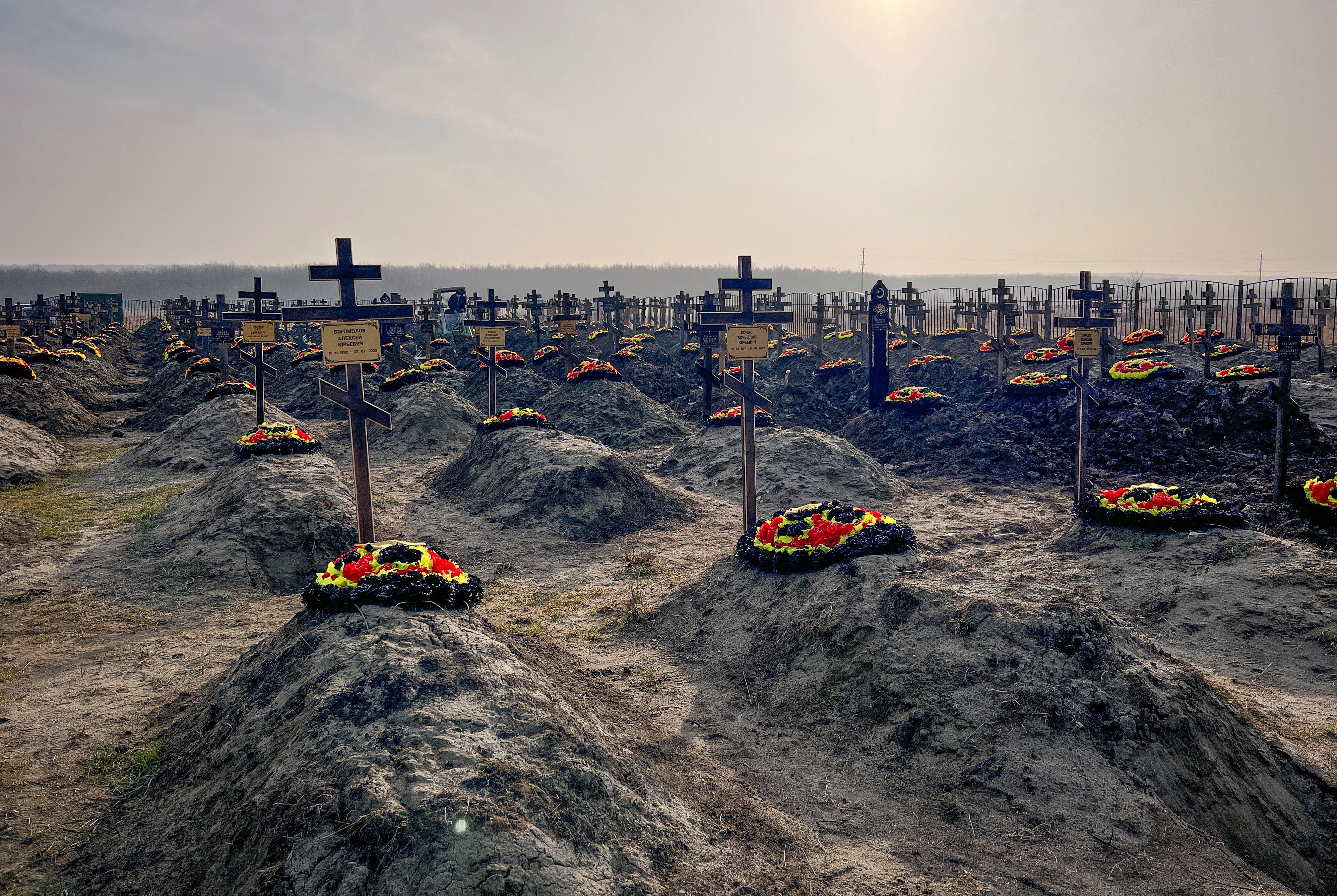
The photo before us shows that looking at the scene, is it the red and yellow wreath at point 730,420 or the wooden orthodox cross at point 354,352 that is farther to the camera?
the red and yellow wreath at point 730,420

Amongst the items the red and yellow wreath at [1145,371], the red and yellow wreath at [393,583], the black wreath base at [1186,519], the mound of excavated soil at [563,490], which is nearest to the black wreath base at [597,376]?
the mound of excavated soil at [563,490]

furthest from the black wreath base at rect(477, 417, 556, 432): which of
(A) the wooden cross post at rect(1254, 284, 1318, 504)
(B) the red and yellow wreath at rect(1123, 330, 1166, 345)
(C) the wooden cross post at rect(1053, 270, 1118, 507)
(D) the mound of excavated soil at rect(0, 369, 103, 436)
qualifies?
(B) the red and yellow wreath at rect(1123, 330, 1166, 345)

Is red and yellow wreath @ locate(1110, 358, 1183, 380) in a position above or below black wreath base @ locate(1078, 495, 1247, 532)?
above

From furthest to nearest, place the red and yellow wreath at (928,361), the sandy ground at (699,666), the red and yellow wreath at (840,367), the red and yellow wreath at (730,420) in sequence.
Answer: the red and yellow wreath at (840,367) → the red and yellow wreath at (928,361) → the red and yellow wreath at (730,420) → the sandy ground at (699,666)

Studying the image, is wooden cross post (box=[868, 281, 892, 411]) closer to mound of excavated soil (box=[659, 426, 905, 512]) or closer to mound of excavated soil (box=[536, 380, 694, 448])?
mound of excavated soil (box=[659, 426, 905, 512])

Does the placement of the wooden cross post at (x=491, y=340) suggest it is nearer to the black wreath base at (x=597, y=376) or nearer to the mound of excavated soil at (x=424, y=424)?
the mound of excavated soil at (x=424, y=424)

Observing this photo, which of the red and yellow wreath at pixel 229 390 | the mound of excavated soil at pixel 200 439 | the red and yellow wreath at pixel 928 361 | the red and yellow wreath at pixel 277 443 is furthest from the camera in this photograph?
the red and yellow wreath at pixel 928 361

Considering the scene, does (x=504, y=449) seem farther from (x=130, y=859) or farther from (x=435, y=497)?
(x=130, y=859)

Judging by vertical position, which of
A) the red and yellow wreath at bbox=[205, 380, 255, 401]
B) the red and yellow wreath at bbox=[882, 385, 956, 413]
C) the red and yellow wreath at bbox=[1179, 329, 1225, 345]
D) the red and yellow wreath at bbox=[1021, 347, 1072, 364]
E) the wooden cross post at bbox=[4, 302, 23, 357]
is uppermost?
the wooden cross post at bbox=[4, 302, 23, 357]

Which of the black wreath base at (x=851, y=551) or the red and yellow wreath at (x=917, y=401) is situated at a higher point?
the red and yellow wreath at (x=917, y=401)
